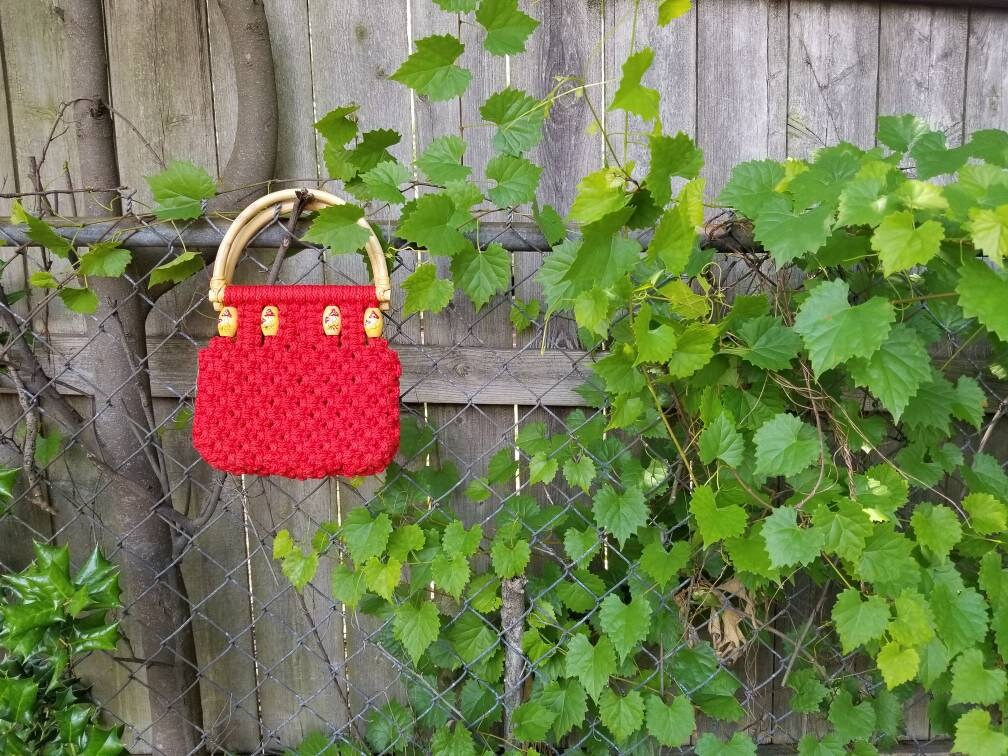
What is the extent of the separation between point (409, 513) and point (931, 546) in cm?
86

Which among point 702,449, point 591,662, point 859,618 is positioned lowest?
point 591,662

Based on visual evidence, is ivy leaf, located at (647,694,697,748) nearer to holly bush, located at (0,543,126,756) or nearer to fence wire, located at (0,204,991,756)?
fence wire, located at (0,204,991,756)

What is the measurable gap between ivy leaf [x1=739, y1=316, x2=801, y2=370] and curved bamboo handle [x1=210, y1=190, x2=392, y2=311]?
0.55 m

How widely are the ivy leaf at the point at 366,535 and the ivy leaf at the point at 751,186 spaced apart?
2.44 feet

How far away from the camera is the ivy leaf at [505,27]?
0.95m

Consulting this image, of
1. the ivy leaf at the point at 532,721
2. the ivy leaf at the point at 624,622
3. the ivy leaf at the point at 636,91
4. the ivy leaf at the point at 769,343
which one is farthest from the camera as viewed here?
the ivy leaf at the point at 532,721

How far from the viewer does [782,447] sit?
1006 mm

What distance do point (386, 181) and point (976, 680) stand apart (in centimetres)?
119

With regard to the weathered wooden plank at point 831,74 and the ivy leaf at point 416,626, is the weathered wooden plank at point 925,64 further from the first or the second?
the ivy leaf at point 416,626

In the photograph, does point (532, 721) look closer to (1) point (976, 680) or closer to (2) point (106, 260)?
(1) point (976, 680)

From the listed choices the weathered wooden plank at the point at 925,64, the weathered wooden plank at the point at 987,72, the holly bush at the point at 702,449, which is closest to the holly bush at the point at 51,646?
the holly bush at the point at 702,449

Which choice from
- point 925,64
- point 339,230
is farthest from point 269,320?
point 925,64

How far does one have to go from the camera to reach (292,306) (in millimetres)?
1053

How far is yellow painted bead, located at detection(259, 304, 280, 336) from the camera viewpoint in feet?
3.45
